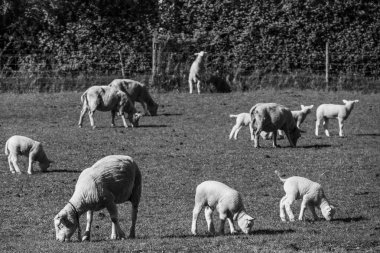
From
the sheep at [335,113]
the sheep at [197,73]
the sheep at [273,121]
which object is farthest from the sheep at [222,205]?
the sheep at [197,73]

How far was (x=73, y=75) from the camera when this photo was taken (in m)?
39.9

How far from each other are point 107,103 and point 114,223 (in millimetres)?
14804

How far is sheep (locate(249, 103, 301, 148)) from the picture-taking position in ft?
84.1

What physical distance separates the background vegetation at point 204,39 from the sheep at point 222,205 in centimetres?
2358


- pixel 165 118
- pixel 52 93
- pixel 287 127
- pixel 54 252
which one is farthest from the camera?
pixel 52 93

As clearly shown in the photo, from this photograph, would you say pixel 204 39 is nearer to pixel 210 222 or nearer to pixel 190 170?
pixel 190 170

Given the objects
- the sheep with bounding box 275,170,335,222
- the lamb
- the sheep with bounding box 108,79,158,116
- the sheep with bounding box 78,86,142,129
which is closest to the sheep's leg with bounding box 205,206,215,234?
the lamb

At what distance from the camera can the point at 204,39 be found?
4203 centimetres

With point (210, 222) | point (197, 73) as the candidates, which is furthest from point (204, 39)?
point (210, 222)

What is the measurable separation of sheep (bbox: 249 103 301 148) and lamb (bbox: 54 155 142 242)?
1056 cm

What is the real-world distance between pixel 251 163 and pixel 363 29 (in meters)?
20.1

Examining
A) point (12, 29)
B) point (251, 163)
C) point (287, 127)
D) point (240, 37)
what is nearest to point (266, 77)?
point (240, 37)

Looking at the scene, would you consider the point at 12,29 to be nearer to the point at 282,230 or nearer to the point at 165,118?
the point at 165,118

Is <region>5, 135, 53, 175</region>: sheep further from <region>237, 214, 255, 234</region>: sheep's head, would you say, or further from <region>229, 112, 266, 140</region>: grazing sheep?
<region>237, 214, 255, 234</region>: sheep's head
